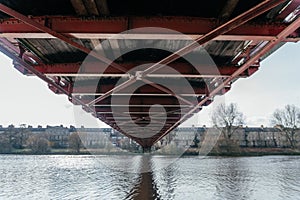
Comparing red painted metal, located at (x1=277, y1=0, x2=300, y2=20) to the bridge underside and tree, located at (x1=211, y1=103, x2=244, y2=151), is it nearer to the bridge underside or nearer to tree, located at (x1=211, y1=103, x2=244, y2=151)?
the bridge underside

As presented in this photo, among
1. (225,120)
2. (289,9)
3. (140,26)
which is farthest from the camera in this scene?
(225,120)

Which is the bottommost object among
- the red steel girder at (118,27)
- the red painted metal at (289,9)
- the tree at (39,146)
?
the red steel girder at (118,27)

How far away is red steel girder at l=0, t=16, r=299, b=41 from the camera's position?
3680 millimetres

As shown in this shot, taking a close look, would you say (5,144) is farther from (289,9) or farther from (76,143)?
(289,9)

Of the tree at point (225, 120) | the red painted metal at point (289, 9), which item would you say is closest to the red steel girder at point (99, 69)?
the red painted metal at point (289, 9)

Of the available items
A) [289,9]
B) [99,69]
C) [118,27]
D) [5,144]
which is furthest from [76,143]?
[289,9]

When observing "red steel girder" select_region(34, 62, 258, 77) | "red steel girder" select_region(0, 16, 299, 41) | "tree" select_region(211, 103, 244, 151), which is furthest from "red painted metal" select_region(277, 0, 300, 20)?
"tree" select_region(211, 103, 244, 151)

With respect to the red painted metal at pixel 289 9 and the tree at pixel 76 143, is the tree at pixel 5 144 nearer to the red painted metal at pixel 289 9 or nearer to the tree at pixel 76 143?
the tree at pixel 76 143

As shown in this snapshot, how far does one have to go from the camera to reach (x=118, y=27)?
12.2 ft

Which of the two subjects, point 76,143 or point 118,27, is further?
point 76,143

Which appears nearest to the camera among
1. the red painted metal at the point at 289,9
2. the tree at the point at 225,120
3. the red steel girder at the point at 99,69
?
the red painted metal at the point at 289,9

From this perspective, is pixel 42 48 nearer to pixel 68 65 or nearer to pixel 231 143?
pixel 68 65

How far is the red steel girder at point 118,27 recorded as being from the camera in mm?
3680

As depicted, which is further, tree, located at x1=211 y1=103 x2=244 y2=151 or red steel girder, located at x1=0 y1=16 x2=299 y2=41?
tree, located at x1=211 y1=103 x2=244 y2=151
